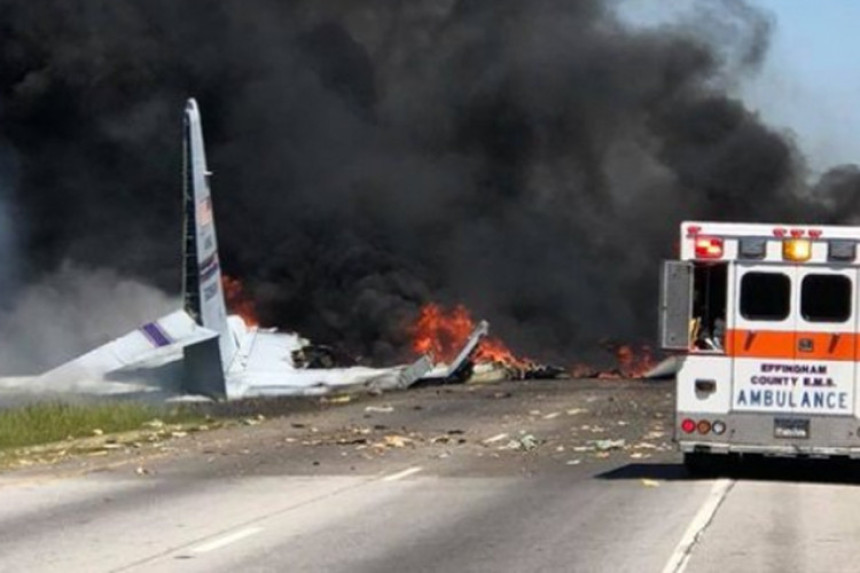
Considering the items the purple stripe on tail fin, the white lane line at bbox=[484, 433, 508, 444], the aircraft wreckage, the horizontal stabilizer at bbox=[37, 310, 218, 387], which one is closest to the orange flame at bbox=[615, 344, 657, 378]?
the aircraft wreckage

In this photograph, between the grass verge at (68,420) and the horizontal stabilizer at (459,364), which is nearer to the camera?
the grass verge at (68,420)

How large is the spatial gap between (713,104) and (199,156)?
28.5 meters

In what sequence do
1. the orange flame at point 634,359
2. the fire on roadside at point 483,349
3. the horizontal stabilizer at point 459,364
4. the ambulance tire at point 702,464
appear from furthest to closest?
the orange flame at point 634,359
the fire on roadside at point 483,349
the horizontal stabilizer at point 459,364
the ambulance tire at point 702,464

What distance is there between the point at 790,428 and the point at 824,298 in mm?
1464

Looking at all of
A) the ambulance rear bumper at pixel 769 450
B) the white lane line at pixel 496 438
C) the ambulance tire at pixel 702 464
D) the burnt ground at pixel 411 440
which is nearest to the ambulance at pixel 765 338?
the ambulance rear bumper at pixel 769 450

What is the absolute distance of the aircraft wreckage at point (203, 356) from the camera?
38.2 metres

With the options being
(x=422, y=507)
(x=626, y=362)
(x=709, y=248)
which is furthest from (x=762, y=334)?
(x=626, y=362)

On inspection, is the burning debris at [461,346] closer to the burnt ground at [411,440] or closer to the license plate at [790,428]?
the burnt ground at [411,440]

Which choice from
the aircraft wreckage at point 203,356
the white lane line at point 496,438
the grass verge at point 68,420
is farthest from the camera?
the aircraft wreckage at point 203,356

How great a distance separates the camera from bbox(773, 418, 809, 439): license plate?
828 inches

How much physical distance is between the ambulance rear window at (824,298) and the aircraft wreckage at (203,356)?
19.2m

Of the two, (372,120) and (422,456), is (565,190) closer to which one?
(372,120)

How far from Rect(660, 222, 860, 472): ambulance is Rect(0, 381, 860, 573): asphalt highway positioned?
586 mm

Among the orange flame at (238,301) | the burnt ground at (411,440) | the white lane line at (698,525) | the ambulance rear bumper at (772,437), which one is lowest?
the burnt ground at (411,440)
